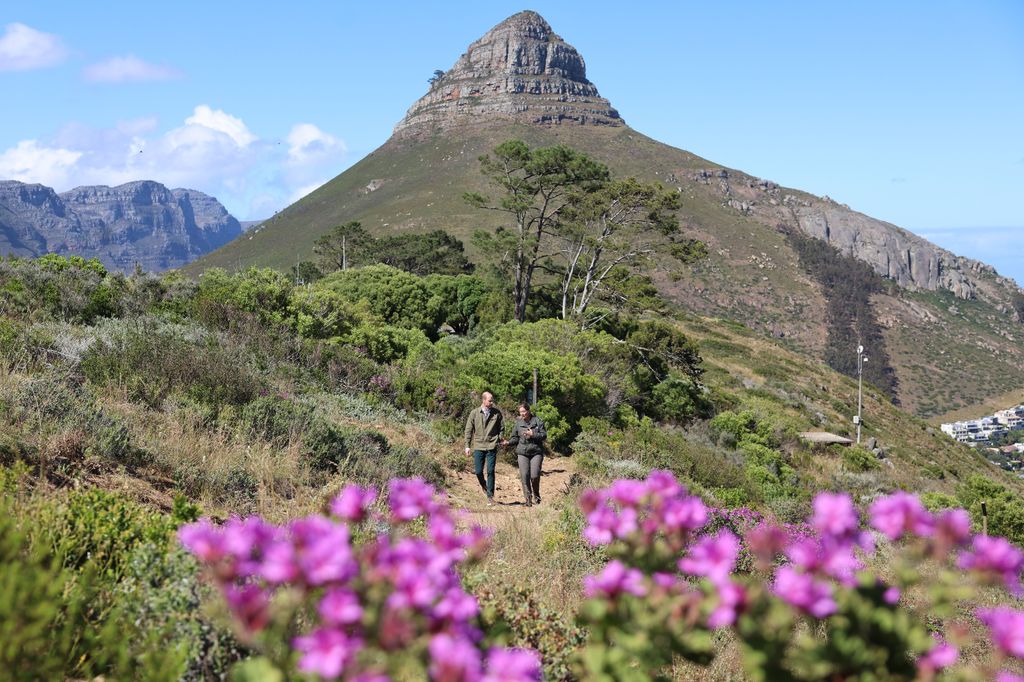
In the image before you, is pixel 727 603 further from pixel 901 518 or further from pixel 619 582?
pixel 901 518

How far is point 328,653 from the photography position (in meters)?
1.44

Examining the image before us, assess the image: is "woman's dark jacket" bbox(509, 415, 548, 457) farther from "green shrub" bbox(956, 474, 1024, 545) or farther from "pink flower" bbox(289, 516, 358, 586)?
"green shrub" bbox(956, 474, 1024, 545)

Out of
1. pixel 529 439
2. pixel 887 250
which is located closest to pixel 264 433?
pixel 529 439

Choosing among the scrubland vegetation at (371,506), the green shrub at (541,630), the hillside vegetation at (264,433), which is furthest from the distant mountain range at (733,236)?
the green shrub at (541,630)

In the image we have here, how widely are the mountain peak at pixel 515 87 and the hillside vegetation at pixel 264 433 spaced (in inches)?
5039

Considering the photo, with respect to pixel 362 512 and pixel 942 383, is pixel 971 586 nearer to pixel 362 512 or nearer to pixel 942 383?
pixel 362 512

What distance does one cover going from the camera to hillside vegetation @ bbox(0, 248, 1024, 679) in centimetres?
325

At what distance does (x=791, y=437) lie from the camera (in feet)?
A: 88.0

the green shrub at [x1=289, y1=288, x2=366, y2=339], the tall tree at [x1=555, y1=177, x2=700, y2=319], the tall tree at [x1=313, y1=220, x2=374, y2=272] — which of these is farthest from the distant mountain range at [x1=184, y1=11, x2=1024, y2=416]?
the green shrub at [x1=289, y1=288, x2=366, y2=339]

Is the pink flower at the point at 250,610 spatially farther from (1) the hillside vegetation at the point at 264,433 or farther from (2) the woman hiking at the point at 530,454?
(2) the woman hiking at the point at 530,454

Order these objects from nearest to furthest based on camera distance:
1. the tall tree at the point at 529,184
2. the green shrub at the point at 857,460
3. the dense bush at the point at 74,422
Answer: the dense bush at the point at 74,422, the green shrub at the point at 857,460, the tall tree at the point at 529,184

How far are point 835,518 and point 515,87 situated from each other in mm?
170166

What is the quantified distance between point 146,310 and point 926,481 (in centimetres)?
2670

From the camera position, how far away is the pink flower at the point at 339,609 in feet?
4.90
